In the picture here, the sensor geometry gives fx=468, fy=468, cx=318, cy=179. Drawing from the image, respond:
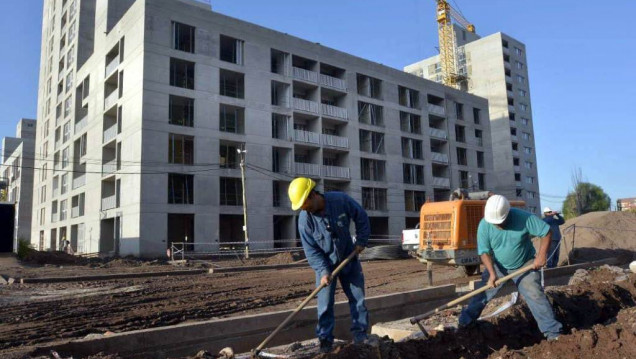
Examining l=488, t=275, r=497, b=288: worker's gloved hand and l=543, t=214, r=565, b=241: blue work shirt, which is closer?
l=488, t=275, r=497, b=288: worker's gloved hand

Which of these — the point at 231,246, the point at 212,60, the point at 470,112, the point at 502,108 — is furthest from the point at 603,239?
the point at 502,108

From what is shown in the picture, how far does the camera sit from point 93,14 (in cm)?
4088

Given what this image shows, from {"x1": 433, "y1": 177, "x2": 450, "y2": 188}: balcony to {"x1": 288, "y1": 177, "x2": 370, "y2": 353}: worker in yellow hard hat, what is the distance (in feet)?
127

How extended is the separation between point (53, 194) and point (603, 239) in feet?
143

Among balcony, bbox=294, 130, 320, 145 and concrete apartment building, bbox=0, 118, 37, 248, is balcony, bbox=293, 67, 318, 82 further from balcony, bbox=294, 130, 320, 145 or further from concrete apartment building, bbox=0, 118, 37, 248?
concrete apartment building, bbox=0, 118, 37, 248

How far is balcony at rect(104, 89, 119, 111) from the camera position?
3083cm

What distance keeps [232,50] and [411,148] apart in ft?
58.2

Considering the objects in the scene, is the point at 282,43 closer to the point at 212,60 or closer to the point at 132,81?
the point at 212,60

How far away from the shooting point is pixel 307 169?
109 feet

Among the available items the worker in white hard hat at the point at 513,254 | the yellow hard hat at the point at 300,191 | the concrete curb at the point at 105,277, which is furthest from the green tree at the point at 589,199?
the yellow hard hat at the point at 300,191

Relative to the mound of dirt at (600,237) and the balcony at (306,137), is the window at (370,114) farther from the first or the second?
the mound of dirt at (600,237)

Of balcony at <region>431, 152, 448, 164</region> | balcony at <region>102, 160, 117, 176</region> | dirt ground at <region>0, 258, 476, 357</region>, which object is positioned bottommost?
dirt ground at <region>0, 258, 476, 357</region>

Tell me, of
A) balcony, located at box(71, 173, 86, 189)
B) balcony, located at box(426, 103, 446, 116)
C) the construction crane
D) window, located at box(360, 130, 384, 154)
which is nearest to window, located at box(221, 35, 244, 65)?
window, located at box(360, 130, 384, 154)

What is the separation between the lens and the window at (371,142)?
1499 inches
